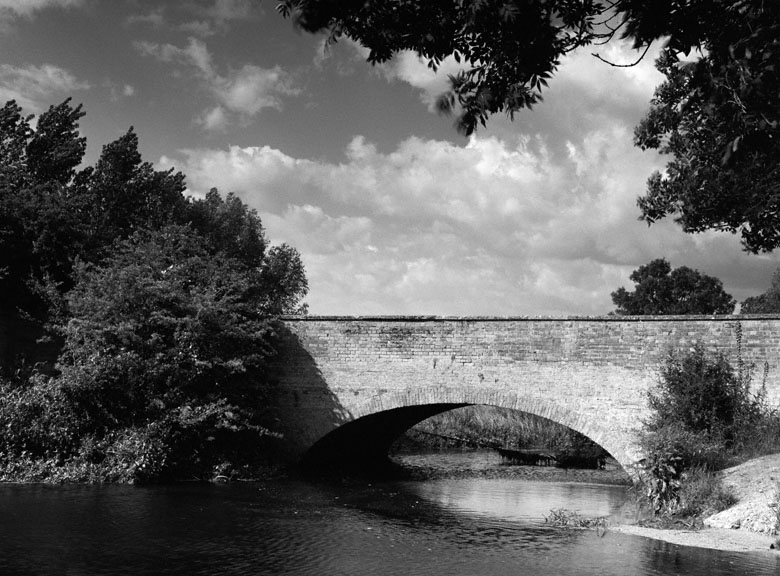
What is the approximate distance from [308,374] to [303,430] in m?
1.34

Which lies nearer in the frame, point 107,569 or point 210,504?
point 107,569

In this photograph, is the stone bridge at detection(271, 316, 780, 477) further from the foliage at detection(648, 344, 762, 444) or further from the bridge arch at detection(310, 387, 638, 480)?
the foliage at detection(648, 344, 762, 444)

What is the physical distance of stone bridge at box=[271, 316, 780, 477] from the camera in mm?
15266

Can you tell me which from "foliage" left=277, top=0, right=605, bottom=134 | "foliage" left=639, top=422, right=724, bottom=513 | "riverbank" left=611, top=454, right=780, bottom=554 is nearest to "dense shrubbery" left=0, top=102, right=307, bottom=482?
"foliage" left=639, top=422, right=724, bottom=513

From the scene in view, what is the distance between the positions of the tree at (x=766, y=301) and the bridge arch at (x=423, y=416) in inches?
1291

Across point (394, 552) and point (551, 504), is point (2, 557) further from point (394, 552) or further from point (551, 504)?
point (551, 504)

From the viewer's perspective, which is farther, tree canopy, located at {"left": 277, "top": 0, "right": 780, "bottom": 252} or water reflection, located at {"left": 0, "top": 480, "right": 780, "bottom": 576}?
water reflection, located at {"left": 0, "top": 480, "right": 780, "bottom": 576}

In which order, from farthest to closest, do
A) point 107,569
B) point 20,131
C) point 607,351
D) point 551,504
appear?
1. point 20,131
2. point 607,351
3. point 551,504
4. point 107,569

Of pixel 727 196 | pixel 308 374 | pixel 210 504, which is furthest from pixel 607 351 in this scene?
pixel 210 504

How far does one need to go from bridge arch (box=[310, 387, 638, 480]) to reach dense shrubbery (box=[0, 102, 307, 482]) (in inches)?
90.5

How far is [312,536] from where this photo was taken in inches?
Answer: 417

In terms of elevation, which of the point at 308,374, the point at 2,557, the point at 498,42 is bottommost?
the point at 2,557

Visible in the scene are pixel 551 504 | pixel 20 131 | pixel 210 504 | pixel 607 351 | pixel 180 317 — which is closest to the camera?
pixel 210 504

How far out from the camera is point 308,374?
18.1m
